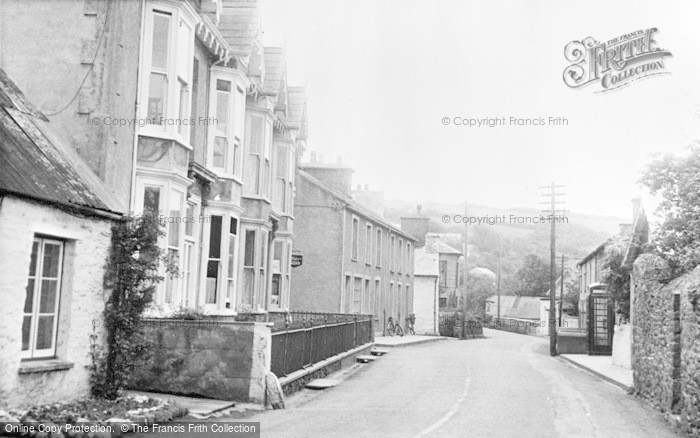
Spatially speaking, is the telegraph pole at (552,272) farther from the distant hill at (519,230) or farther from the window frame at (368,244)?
the distant hill at (519,230)

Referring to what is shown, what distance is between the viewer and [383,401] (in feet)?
48.8

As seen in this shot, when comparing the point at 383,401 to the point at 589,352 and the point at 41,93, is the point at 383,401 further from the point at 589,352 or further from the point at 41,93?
the point at 589,352

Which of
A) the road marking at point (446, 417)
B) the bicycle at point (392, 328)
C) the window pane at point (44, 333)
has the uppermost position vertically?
the window pane at point (44, 333)

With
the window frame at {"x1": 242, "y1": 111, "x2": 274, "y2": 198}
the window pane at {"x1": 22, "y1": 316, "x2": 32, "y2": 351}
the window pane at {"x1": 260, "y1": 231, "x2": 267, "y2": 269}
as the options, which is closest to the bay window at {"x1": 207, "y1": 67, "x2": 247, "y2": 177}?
the window frame at {"x1": 242, "y1": 111, "x2": 274, "y2": 198}

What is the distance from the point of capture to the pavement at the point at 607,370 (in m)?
20.7

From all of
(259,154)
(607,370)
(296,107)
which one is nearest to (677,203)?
(607,370)

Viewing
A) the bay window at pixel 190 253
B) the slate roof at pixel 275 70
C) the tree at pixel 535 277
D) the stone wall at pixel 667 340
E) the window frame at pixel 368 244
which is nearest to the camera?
the stone wall at pixel 667 340

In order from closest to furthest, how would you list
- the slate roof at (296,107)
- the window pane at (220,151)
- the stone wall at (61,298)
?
the stone wall at (61,298) < the window pane at (220,151) < the slate roof at (296,107)

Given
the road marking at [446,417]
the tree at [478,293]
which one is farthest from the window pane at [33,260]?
the tree at [478,293]

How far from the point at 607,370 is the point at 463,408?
12938 mm

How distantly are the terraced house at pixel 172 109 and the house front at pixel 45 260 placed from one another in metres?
1.00

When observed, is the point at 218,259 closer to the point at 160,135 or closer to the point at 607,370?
the point at 160,135

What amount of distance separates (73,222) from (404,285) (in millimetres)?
42534

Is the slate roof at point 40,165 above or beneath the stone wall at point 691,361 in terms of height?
above
